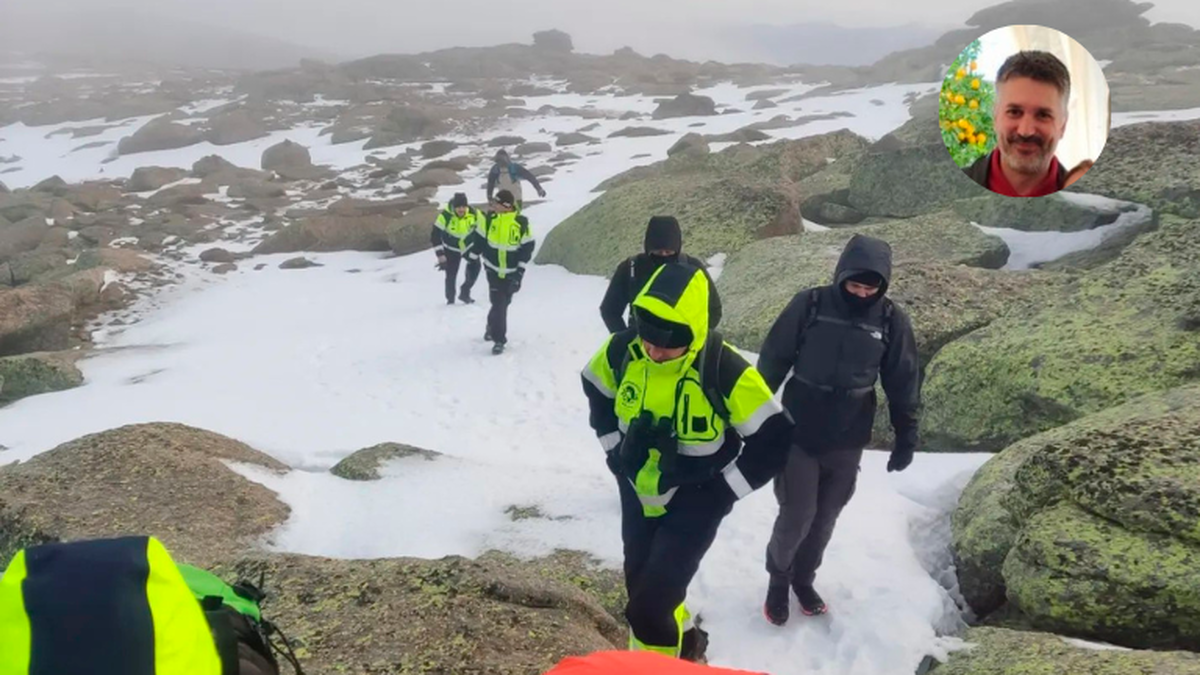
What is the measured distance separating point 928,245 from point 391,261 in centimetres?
1607

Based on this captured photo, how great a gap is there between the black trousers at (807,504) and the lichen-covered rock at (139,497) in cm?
417

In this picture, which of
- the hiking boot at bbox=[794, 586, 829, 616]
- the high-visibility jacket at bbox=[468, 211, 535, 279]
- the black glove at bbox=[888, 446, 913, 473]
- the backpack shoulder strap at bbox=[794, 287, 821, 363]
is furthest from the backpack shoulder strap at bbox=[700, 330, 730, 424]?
the high-visibility jacket at bbox=[468, 211, 535, 279]

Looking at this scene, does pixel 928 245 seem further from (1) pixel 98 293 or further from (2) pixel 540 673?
(1) pixel 98 293

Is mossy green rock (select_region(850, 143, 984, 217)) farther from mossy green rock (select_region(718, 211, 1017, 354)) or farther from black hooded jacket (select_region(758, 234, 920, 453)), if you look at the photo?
black hooded jacket (select_region(758, 234, 920, 453))

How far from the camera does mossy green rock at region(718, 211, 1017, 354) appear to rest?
10438 millimetres

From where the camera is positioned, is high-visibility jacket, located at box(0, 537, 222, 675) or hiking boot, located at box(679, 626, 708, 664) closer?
high-visibility jacket, located at box(0, 537, 222, 675)

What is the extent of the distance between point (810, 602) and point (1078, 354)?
14.6 ft

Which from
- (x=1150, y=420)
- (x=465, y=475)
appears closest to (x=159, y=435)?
(x=465, y=475)

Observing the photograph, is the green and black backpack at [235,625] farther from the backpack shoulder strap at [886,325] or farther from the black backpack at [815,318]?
the backpack shoulder strap at [886,325]

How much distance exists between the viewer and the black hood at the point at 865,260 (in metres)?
5.40

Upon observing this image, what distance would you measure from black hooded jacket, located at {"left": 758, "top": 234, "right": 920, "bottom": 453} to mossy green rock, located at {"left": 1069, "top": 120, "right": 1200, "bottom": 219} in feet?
28.4

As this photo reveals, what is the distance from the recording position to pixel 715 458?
4.85 meters

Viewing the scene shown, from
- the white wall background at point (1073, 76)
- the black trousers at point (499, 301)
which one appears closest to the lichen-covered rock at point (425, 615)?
the white wall background at point (1073, 76)

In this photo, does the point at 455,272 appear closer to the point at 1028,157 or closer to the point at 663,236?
the point at 663,236
